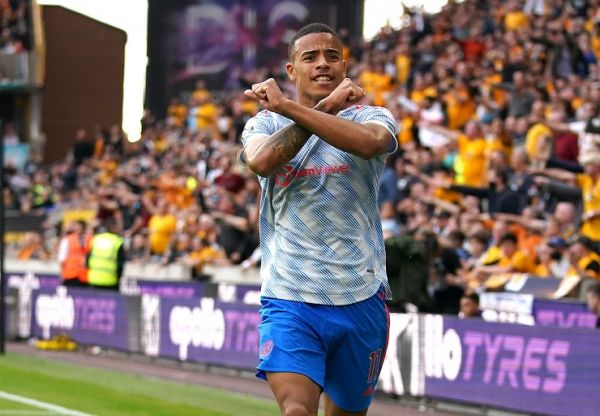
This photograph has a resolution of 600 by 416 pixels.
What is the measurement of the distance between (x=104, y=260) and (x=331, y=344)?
45.2 feet

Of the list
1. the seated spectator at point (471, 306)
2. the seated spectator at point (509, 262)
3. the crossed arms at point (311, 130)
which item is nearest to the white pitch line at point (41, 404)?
the seated spectator at point (471, 306)

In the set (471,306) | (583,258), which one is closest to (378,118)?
(583,258)

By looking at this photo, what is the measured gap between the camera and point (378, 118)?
6156 mm

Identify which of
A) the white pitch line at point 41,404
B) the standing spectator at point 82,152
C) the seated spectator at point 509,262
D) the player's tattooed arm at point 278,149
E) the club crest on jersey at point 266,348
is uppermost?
the standing spectator at point 82,152

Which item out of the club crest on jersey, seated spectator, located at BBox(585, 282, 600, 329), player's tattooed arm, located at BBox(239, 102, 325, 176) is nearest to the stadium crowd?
seated spectator, located at BBox(585, 282, 600, 329)

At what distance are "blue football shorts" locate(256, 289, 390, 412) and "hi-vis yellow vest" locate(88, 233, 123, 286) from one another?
13058mm

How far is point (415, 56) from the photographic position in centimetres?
2583

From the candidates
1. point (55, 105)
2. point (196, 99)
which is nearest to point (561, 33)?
point (196, 99)

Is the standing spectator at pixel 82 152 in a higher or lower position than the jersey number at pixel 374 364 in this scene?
higher

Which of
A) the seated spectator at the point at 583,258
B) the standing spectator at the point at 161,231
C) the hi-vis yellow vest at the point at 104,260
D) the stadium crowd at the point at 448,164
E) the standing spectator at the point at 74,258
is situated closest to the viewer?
the seated spectator at the point at 583,258

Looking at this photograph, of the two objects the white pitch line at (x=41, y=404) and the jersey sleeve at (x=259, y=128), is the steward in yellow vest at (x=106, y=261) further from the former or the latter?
the jersey sleeve at (x=259, y=128)

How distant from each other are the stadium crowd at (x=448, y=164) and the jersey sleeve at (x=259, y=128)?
7594 millimetres

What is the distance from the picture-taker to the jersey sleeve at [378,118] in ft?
20.1

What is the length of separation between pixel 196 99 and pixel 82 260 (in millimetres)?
12303
